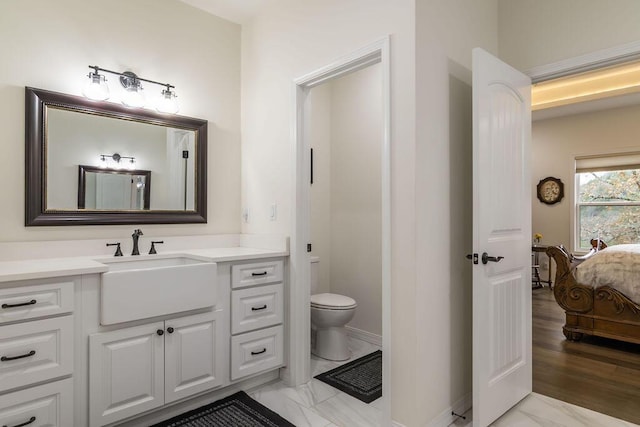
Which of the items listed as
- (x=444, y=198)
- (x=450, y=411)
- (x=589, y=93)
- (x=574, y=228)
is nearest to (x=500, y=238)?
(x=444, y=198)

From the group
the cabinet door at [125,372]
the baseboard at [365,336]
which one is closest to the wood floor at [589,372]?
the baseboard at [365,336]

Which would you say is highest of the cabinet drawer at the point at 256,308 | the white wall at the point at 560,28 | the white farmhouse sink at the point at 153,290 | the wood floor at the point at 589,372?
the white wall at the point at 560,28

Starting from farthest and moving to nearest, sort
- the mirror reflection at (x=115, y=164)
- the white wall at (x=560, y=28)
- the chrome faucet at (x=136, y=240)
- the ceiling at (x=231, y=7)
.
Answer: the ceiling at (x=231, y=7)
the chrome faucet at (x=136, y=240)
the mirror reflection at (x=115, y=164)
the white wall at (x=560, y=28)

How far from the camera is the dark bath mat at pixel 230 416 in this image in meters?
2.06

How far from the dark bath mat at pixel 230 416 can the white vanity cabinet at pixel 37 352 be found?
57 centimetres

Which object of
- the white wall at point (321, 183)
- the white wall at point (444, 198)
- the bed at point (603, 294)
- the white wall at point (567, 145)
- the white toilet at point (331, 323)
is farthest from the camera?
the white wall at point (567, 145)

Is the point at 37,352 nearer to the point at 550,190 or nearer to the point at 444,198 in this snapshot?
the point at 444,198

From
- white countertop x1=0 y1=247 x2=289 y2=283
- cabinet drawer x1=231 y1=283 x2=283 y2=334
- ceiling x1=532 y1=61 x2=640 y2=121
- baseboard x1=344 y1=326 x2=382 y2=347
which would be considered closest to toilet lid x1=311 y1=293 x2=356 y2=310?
baseboard x1=344 y1=326 x2=382 y2=347

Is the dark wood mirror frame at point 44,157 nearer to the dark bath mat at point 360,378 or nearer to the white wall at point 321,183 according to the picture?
the white wall at point 321,183

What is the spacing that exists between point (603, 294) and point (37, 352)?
4169mm

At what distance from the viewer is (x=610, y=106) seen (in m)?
5.54

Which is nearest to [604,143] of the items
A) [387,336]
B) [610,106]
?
[610,106]

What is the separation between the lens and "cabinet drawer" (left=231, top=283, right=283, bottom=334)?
2355 mm

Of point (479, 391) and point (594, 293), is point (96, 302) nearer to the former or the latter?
point (479, 391)
